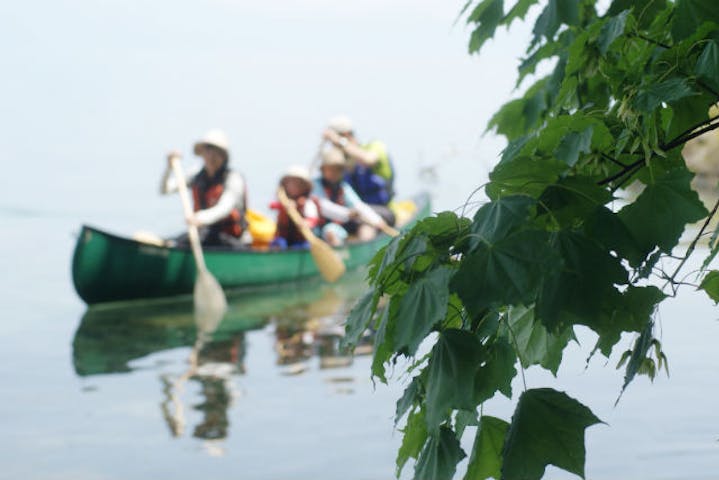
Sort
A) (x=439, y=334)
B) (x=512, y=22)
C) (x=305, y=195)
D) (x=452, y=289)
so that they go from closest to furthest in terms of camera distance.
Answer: (x=452, y=289)
(x=439, y=334)
(x=512, y=22)
(x=305, y=195)

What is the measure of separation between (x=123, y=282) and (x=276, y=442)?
5568 millimetres

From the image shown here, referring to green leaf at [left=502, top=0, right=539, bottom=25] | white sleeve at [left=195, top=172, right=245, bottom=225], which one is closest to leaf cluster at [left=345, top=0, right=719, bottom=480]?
green leaf at [left=502, top=0, right=539, bottom=25]

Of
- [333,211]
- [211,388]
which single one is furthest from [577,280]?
[333,211]

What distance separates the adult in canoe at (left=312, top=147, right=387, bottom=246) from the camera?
1288 cm

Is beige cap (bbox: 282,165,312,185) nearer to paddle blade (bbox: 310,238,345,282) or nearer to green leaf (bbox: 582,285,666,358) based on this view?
paddle blade (bbox: 310,238,345,282)

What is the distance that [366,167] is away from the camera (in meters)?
13.7

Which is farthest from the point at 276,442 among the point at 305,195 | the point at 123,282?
the point at 305,195

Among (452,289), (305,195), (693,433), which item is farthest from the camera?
(305,195)

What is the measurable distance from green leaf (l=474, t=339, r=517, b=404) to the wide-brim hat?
10518mm

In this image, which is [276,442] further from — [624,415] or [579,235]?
[579,235]

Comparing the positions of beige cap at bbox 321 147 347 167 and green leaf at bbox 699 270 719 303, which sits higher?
beige cap at bbox 321 147 347 167

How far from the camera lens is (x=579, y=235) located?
172cm

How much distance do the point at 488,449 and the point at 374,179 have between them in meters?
11.8

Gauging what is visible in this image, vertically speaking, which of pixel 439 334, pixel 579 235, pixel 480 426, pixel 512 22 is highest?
pixel 512 22
